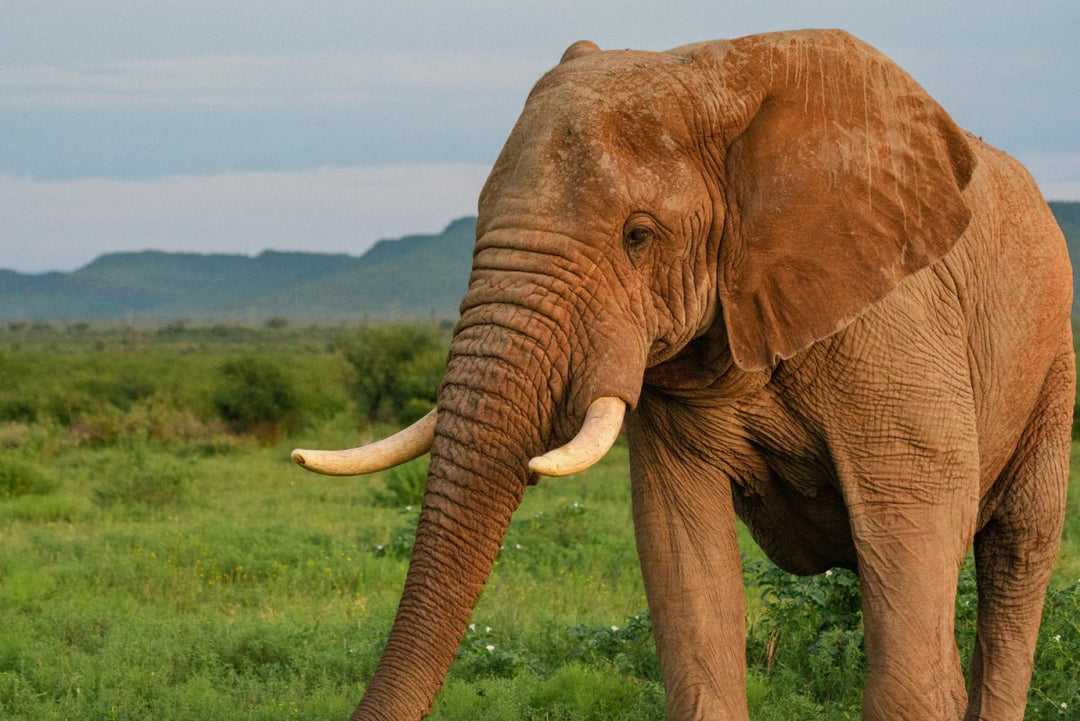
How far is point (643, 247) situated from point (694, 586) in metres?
1.30

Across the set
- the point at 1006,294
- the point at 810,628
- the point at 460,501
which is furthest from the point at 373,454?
the point at 810,628

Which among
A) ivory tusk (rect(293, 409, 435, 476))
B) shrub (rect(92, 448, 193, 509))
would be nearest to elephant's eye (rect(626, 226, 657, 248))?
ivory tusk (rect(293, 409, 435, 476))

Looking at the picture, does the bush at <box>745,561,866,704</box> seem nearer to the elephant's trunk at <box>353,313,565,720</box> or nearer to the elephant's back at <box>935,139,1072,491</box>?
the elephant's back at <box>935,139,1072,491</box>

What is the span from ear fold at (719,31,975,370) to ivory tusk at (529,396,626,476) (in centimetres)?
51

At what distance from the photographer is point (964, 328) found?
438 centimetres

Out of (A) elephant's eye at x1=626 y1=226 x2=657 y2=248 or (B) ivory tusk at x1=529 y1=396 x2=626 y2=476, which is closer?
(B) ivory tusk at x1=529 y1=396 x2=626 y2=476

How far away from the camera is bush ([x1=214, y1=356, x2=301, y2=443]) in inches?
930

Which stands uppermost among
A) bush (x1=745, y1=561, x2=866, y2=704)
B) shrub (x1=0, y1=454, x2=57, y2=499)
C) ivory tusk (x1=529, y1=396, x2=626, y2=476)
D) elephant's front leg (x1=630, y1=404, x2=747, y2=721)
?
ivory tusk (x1=529, y1=396, x2=626, y2=476)

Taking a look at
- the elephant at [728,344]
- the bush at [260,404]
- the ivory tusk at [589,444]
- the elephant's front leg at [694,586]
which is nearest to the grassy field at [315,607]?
the elephant's front leg at [694,586]

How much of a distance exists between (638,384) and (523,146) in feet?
2.34

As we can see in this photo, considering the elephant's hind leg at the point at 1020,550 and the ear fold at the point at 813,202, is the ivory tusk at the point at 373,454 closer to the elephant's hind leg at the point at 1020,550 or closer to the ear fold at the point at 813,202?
the ear fold at the point at 813,202

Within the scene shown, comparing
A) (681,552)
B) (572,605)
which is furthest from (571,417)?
(572,605)

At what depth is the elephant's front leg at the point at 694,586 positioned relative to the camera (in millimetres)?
4418

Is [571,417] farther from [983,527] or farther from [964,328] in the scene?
[983,527]
